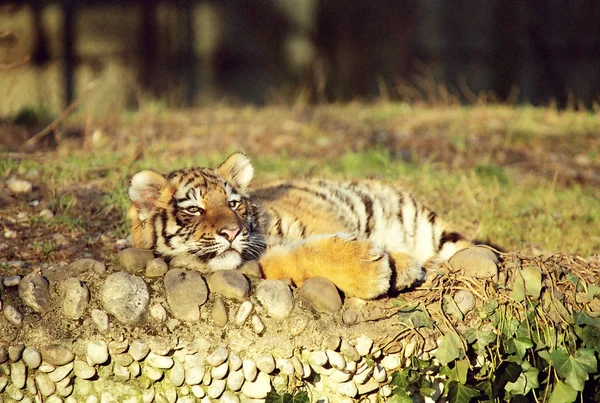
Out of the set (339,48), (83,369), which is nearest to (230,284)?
(83,369)

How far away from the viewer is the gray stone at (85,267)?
9.84ft

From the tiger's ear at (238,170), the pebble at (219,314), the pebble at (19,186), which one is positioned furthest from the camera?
the pebble at (19,186)

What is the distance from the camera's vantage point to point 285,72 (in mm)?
11539

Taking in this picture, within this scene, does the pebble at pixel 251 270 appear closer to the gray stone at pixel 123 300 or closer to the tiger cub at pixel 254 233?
the tiger cub at pixel 254 233

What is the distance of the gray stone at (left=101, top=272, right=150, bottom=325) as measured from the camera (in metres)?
2.87

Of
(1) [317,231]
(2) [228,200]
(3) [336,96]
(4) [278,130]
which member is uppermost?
(2) [228,200]

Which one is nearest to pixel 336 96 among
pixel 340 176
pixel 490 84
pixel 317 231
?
pixel 490 84

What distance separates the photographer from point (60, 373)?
2.83 metres

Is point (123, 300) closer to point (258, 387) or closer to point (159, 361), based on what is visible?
point (159, 361)

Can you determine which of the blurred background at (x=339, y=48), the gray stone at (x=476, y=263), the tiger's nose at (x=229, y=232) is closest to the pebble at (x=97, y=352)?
the tiger's nose at (x=229, y=232)

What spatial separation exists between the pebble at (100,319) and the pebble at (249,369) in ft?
1.65

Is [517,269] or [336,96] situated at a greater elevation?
[517,269]

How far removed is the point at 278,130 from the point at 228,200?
3257mm

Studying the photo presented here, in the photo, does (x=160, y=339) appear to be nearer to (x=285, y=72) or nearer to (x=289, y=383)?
(x=289, y=383)
